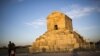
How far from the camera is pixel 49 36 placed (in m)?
17.1

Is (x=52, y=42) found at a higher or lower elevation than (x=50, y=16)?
lower

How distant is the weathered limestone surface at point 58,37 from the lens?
1563cm

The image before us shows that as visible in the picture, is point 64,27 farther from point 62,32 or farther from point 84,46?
point 84,46

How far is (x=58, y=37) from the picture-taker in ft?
54.5

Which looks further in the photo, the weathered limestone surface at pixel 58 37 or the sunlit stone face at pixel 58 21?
the sunlit stone face at pixel 58 21

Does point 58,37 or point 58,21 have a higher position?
point 58,21

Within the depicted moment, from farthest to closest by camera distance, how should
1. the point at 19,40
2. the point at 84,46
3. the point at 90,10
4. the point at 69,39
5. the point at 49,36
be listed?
the point at 49,36
the point at 69,39
the point at 84,46
the point at 19,40
the point at 90,10

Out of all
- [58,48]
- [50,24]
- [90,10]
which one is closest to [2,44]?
[90,10]

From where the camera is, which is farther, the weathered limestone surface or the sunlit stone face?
the sunlit stone face

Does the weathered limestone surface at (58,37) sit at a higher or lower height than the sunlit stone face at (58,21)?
lower

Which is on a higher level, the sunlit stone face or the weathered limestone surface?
the sunlit stone face

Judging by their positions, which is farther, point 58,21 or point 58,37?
point 58,21

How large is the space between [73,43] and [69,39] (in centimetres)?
55

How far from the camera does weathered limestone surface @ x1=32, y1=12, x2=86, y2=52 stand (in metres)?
15.6
